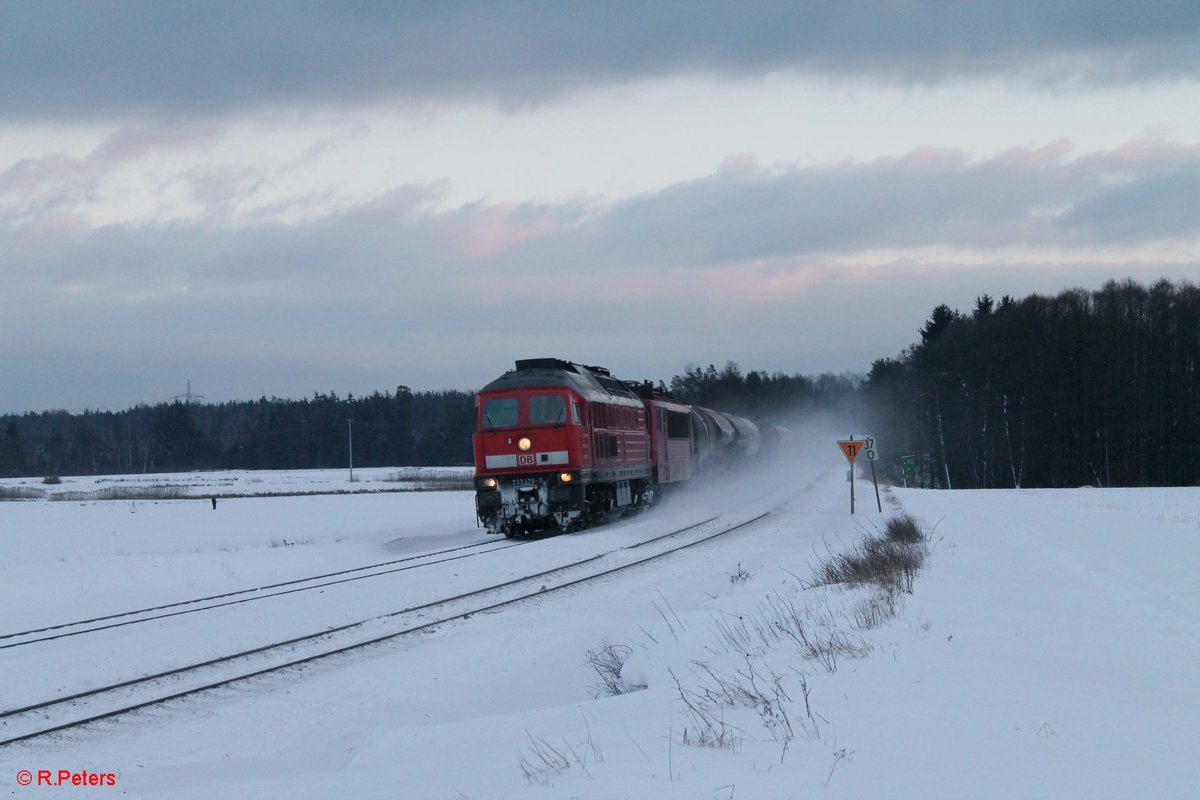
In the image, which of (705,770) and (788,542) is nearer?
(705,770)

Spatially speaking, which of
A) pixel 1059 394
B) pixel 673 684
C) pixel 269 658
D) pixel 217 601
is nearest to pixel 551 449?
pixel 217 601

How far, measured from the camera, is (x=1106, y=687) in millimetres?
6211

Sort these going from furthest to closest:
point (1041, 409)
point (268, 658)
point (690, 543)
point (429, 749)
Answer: point (1041, 409), point (690, 543), point (268, 658), point (429, 749)

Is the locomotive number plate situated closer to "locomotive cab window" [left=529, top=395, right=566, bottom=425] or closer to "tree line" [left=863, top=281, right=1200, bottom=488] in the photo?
"locomotive cab window" [left=529, top=395, right=566, bottom=425]

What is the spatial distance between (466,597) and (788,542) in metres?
9.79

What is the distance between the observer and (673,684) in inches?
317

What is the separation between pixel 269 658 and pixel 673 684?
4.67 m

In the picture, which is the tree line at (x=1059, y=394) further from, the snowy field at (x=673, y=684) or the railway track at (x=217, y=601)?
the snowy field at (x=673, y=684)

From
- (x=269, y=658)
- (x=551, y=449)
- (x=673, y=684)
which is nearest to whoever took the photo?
(x=673, y=684)

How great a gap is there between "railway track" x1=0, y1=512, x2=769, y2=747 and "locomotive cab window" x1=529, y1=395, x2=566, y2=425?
559cm

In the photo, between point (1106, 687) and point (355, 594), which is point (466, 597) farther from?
point (1106, 687)

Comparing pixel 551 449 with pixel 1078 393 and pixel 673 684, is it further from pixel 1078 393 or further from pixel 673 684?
pixel 1078 393

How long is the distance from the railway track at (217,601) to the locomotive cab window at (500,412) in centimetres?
349

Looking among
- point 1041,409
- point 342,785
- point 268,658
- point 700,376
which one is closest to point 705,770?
point 342,785
